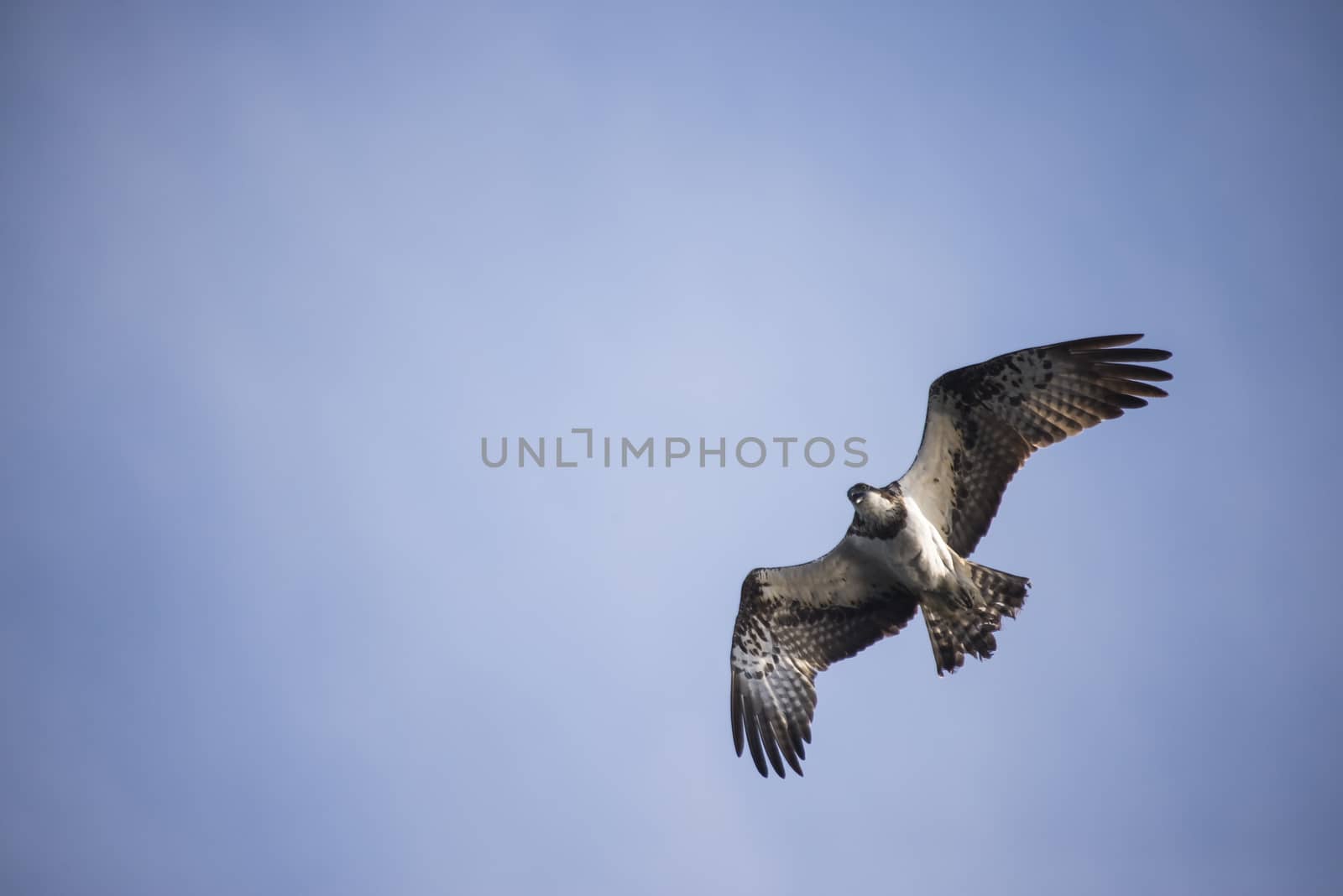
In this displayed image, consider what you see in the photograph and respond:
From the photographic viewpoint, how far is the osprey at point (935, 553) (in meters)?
11.6

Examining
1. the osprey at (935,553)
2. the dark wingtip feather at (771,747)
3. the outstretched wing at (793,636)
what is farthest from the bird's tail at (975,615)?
the dark wingtip feather at (771,747)

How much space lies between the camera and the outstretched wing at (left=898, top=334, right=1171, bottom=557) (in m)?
11.7

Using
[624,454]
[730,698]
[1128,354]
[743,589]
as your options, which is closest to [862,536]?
[743,589]

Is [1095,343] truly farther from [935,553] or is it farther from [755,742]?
[755,742]

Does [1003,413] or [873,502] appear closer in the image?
[873,502]

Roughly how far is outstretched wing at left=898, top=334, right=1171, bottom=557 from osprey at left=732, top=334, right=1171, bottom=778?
1 centimetres

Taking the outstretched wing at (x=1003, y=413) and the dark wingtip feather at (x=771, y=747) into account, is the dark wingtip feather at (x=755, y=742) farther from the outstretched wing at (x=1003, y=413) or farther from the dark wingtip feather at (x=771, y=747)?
the outstretched wing at (x=1003, y=413)

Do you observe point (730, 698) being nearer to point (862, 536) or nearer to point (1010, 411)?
point (862, 536)

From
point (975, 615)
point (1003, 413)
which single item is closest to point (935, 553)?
point (975, 615)

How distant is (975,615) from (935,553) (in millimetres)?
836

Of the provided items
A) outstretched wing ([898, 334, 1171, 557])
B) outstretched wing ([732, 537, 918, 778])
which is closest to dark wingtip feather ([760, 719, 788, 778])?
outstretched wing ([732, 537, 918, 778])

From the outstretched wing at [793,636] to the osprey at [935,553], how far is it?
14 millimetres

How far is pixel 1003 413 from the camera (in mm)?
11922

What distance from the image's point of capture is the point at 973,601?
11492 mm
